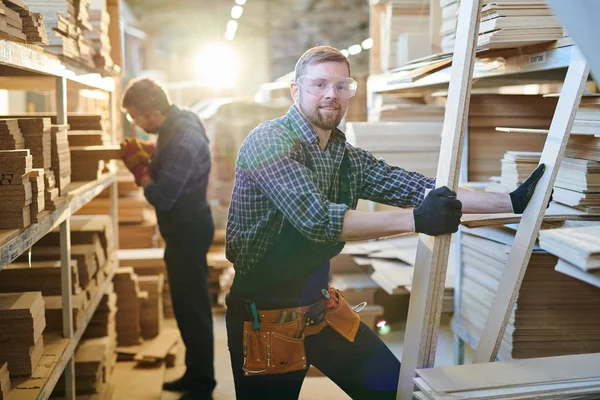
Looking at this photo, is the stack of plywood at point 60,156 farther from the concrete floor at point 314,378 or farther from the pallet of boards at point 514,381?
the pallet of boards at point 514,381

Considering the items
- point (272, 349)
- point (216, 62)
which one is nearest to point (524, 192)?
point (272, 349)

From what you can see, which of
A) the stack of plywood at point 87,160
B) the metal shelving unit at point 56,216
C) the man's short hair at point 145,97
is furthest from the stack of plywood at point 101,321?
the man's short hair at point 145,97

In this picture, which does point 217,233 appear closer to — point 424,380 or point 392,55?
point 392,55

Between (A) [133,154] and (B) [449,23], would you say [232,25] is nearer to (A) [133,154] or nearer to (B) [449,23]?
(A) [133,154]

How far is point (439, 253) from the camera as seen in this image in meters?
2.48

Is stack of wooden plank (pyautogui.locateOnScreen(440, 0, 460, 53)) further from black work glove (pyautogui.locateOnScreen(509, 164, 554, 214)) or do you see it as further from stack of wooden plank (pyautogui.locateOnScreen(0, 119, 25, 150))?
stack of wooden plank (pyautogui.locateOnScreen(0, 119, 25, 150))

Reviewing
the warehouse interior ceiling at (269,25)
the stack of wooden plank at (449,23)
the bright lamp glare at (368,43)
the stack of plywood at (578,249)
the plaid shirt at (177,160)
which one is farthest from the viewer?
the warehouse interior ceiling at (269,25)

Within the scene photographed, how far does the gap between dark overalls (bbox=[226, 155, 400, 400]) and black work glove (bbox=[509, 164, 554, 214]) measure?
795 millimetres

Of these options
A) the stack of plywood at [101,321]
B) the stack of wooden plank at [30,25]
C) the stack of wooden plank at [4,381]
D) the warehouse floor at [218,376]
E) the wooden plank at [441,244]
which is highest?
the stack of wooden plank at [30,25]

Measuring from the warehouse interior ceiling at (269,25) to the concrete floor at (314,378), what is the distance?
11.8 metres

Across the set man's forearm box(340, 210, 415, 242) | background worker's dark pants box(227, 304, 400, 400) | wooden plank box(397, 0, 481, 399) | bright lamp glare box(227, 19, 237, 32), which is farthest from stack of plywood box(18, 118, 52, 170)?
bright lamp glare box(227, 19, 237, 32)

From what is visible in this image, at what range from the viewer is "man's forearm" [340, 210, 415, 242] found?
254cm

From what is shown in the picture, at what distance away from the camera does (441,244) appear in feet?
8.11

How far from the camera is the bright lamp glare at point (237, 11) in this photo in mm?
19344
